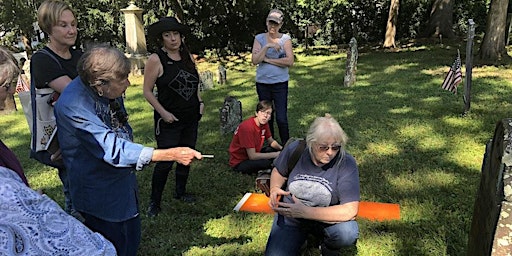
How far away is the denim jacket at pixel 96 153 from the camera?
209 centimetres

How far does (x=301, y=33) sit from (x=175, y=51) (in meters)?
15.2

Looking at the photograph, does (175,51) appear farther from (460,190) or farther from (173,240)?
(460,190)

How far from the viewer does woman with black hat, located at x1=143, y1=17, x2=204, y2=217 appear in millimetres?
3547

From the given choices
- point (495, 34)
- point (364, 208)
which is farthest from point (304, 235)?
point (495, 34)

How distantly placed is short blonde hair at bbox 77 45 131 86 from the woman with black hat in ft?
4.62

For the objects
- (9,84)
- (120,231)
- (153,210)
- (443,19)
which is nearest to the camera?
(9,84)

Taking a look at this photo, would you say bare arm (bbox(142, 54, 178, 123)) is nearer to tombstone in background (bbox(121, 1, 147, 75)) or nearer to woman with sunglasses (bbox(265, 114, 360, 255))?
woman with sunglasses (bbox(265, 114, 360, 255))

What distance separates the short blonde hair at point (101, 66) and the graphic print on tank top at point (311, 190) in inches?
56.3

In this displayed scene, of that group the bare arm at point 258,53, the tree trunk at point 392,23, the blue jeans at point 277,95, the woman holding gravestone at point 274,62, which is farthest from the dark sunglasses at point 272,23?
the tree trunk at point 392,23

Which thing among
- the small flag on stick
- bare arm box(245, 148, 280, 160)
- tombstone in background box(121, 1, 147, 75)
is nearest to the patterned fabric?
bare arm box(245, 148, 280, 160)

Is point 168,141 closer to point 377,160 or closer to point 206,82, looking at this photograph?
point 377,160

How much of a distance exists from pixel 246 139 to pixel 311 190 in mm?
2017

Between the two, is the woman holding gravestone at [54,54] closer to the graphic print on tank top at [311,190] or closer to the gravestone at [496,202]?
the graphic print on tank top at [311,190]

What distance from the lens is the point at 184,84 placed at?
12.1ft
